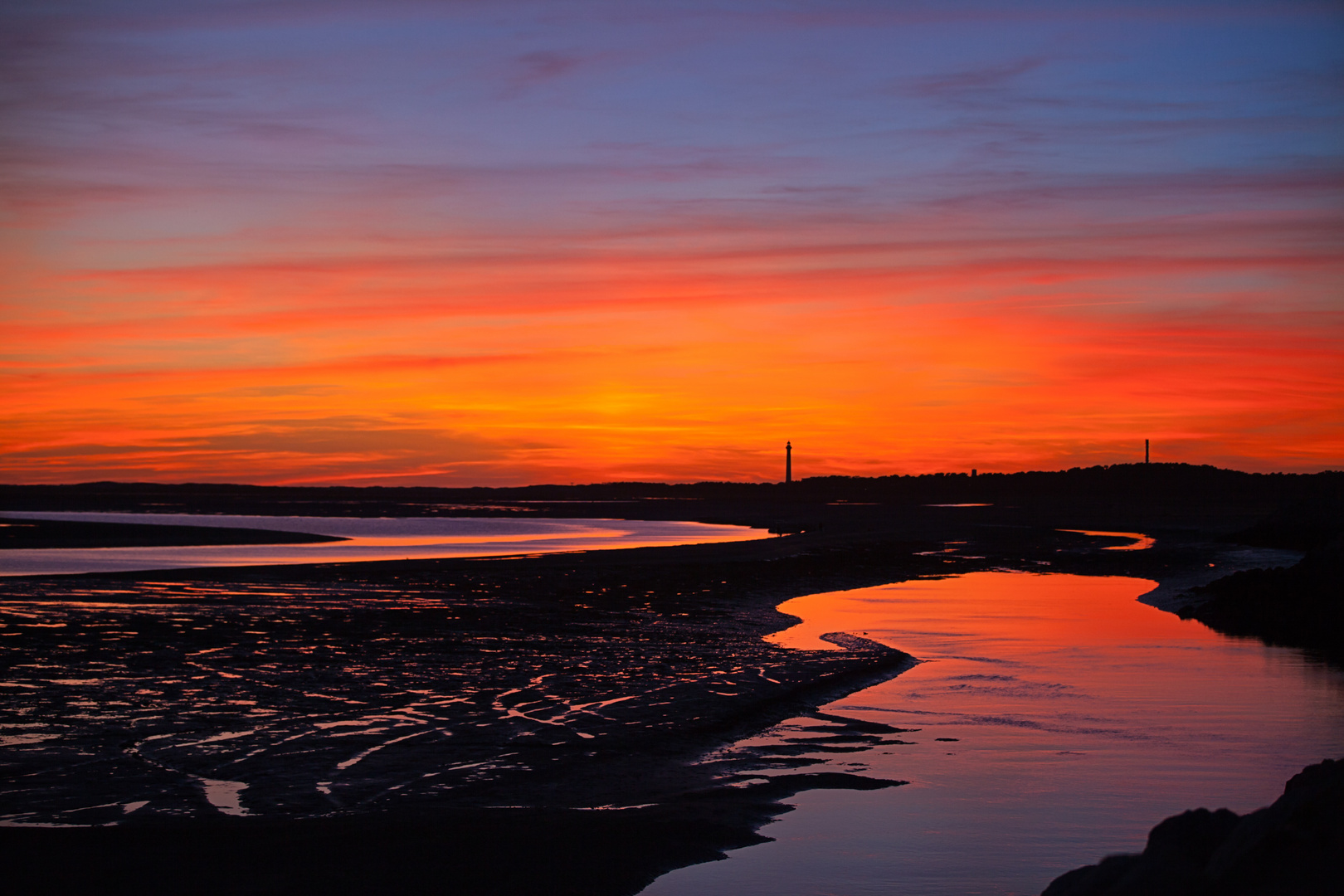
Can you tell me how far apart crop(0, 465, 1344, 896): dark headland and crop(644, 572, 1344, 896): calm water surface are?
42 centimetres

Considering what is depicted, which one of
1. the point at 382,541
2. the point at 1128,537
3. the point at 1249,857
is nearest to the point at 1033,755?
the point at 1249,857

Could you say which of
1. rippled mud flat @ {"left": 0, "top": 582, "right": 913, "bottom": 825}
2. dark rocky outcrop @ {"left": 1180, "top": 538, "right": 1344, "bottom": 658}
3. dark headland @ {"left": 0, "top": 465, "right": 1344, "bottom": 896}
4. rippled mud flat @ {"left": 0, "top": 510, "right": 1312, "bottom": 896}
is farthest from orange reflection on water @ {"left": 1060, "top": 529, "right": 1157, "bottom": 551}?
rippled mud flat @ {"left": 0, "top": 582, "right": 913, "bottom": 825}

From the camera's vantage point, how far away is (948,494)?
476ft

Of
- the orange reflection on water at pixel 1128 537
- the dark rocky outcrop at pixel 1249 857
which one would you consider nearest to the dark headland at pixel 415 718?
the dark rocky outcrop at pixel 1249 857

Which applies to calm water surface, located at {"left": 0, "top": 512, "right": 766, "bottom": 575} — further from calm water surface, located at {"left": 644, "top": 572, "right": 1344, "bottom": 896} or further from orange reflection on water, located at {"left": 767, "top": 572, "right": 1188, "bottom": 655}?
calm water surface, located at {"left": 644, "top": 572, "right": 1344, "bottom": 896}

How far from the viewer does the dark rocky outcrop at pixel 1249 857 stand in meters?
4.36

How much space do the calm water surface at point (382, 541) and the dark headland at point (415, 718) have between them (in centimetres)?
571

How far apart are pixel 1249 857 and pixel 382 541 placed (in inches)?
1636

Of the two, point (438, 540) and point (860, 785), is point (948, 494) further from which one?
point (860, 785)

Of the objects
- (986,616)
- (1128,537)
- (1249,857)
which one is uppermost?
(1249,857)

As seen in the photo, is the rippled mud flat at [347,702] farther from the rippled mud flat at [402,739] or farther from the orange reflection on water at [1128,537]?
the orange reflection on water at [1128,537]

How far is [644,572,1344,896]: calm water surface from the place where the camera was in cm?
680

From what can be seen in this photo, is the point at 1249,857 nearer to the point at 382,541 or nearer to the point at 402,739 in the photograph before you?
the point at 402,739

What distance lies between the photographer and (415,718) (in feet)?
34.5
